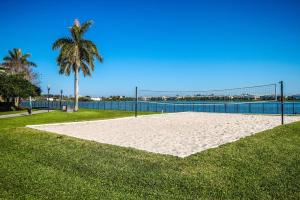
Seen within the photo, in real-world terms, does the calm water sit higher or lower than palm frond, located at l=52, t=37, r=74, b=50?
lower

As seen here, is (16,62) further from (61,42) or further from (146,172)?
(146,172)

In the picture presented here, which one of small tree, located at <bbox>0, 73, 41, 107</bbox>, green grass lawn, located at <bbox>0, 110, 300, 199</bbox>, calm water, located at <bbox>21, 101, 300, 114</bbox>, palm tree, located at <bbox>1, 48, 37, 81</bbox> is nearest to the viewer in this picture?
green grass lawn, located at <bbox>0, 110, 300, 199</bbox>

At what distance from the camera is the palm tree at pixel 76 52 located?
27.0m

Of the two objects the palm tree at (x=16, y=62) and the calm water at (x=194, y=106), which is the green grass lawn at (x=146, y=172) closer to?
the calm water at (x=194, y=106)

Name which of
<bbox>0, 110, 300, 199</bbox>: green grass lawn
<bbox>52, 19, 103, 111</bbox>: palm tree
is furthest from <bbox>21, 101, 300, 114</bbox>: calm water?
<bbox>0, 110, 300, 199</bbox>: green grass lawn

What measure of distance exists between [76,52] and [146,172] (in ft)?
79.0

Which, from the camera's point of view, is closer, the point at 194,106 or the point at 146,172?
A: the point at 146,172

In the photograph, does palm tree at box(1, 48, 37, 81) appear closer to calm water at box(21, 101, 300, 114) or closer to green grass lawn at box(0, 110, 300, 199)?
calm water at box(21, 101, 300, 114)

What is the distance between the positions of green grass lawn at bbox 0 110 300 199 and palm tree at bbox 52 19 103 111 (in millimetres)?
20780

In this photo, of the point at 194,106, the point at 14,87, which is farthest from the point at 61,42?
the point at 194,106

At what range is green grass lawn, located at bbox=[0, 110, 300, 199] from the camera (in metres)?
3.98

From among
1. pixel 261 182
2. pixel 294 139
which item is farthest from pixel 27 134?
pixel 294 139

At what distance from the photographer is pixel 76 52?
88.8 ft

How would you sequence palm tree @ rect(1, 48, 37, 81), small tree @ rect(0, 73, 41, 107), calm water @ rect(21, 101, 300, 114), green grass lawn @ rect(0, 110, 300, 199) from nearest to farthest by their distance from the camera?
green grass lawn @ rect(0, 110, 300, 199)
calm water @ rect(21, 101, 300, 114)
small tree @ rect(0, 73, 41, 107)
palm tree @ rect(1, 48, 37, 81)
